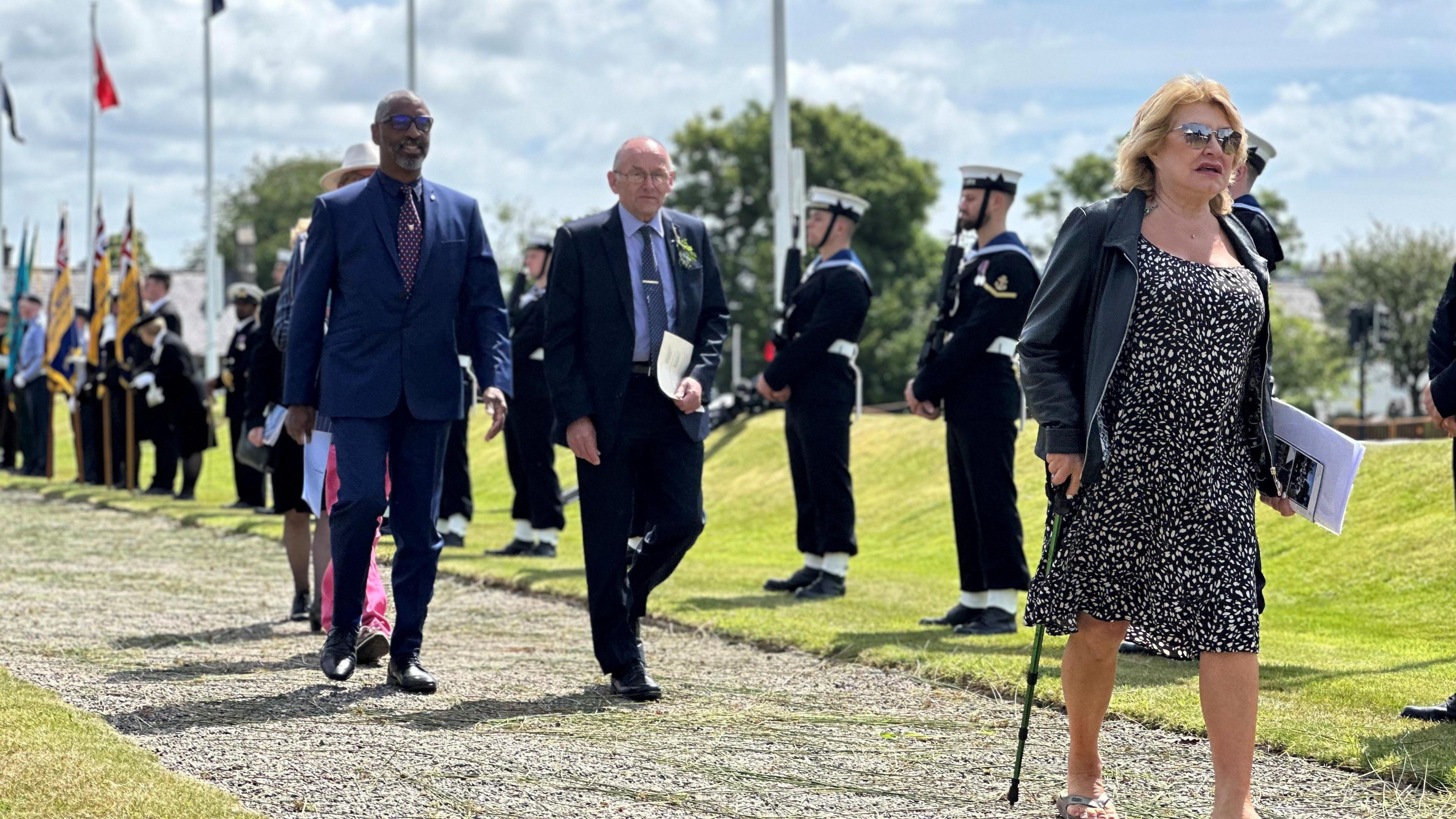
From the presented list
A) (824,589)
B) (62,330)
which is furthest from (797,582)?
(62,330)

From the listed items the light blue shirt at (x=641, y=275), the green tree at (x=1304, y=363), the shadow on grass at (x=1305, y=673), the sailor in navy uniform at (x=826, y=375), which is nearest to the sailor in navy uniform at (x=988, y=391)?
the sailor in navy uniform at (x=826, y=375)

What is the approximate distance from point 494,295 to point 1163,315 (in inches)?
142

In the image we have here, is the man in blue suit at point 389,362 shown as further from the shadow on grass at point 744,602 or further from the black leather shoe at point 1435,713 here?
the black leather shoe at point 1435,713

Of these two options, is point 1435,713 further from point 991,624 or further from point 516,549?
point 516,549

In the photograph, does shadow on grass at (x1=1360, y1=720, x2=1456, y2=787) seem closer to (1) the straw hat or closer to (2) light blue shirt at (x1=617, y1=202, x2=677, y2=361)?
(2) light blue shirt at (x1=617, y1=202, x2=677, y2=361)

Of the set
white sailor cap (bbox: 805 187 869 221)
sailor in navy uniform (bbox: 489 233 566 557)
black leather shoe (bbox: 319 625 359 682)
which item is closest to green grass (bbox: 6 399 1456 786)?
sailor in navy uniform (bbox: 489 233 566 557)

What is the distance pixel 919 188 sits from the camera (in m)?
60.2

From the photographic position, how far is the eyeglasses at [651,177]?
7.30 meters

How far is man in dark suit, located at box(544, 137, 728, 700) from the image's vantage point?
7.21 metres

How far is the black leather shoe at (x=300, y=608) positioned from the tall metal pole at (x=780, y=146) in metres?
11.7

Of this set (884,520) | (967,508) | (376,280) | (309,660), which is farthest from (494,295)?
(884,520)

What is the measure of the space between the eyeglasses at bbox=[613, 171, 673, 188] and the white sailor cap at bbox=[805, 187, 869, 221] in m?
4.15

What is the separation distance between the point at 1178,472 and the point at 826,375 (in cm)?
668

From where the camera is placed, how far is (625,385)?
720cm
